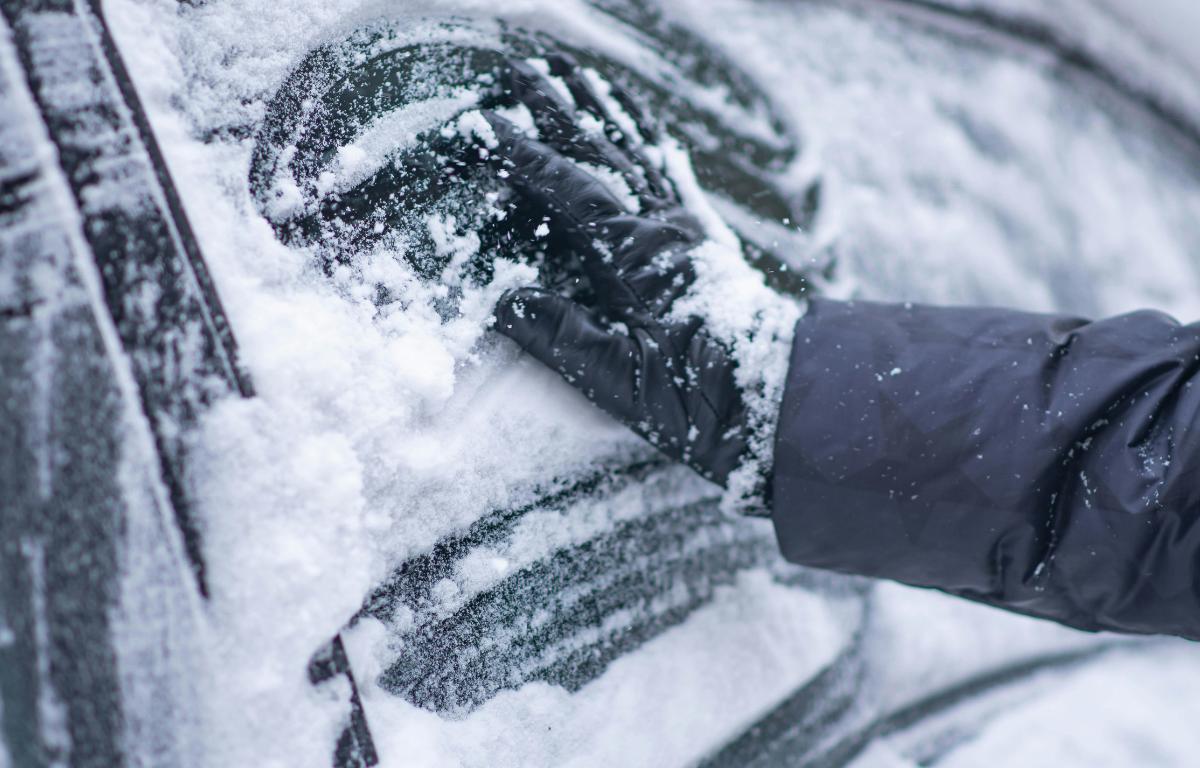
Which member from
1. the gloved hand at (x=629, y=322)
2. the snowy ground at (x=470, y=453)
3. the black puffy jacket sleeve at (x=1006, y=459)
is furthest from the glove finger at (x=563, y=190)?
the black puffy jacket sleeve at (x=1006, y=459)

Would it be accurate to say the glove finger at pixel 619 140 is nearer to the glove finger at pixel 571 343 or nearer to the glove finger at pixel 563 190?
the glove finger at pixel 563 190

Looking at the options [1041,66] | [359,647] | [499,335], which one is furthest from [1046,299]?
[359,647]

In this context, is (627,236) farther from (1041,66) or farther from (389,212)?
(1041,66)

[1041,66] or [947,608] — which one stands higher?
[1041,66]

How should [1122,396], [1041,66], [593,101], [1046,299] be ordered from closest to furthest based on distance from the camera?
[1122,396]
[593,101]
[1046,299]
[1041,66]

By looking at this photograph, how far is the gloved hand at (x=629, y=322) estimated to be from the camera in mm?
1053

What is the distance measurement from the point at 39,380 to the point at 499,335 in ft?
1.73

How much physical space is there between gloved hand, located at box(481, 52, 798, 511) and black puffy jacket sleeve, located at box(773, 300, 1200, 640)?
71mm

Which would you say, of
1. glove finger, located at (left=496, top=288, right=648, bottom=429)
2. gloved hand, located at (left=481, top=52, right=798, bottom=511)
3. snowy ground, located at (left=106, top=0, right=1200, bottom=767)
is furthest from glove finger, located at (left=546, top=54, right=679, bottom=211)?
glove finger, located at (left=496, top=288, right=648, bottom=429)

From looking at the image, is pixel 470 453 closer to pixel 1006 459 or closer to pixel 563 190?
pixel 563 190

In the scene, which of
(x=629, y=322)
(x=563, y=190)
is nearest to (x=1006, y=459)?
(x=629, y=322)

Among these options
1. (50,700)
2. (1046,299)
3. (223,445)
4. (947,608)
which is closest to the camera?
(50,700)

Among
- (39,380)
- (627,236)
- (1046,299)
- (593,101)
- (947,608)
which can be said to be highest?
(593,101)

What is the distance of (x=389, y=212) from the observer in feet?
3.43
